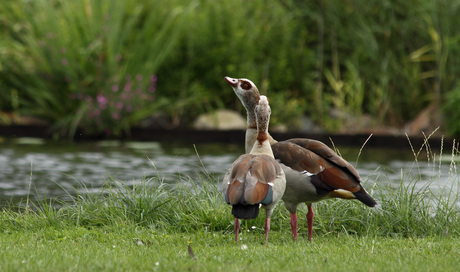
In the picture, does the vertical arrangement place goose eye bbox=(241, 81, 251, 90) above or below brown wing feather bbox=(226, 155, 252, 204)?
above

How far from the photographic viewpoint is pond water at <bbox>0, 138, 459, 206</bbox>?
34.7 feet

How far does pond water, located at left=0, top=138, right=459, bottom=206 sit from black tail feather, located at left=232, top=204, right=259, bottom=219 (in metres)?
4.31

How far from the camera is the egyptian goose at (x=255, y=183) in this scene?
5691mm

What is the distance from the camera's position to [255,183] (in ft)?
19.1

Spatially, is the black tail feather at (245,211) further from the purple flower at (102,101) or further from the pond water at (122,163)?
the purple flower at (102,101)

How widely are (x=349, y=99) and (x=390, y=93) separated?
1.02 meters

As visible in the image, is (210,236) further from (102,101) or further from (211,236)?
(102,101)

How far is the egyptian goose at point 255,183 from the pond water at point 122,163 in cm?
376

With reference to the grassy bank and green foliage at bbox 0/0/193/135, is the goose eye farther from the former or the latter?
green foliage at bbox 0/0/193/135

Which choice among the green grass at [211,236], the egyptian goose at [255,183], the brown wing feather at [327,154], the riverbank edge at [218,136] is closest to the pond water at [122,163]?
the riverbank edge at [218,136]

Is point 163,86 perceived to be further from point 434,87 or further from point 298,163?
point 298,163

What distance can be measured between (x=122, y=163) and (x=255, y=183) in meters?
7.27

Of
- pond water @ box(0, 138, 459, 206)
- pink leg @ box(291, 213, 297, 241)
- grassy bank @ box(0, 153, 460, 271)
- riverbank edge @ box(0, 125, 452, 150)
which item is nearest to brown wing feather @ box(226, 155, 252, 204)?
grassy bank @ box(0, 153, 460, 271)

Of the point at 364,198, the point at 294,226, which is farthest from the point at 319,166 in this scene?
the point at 294,226
